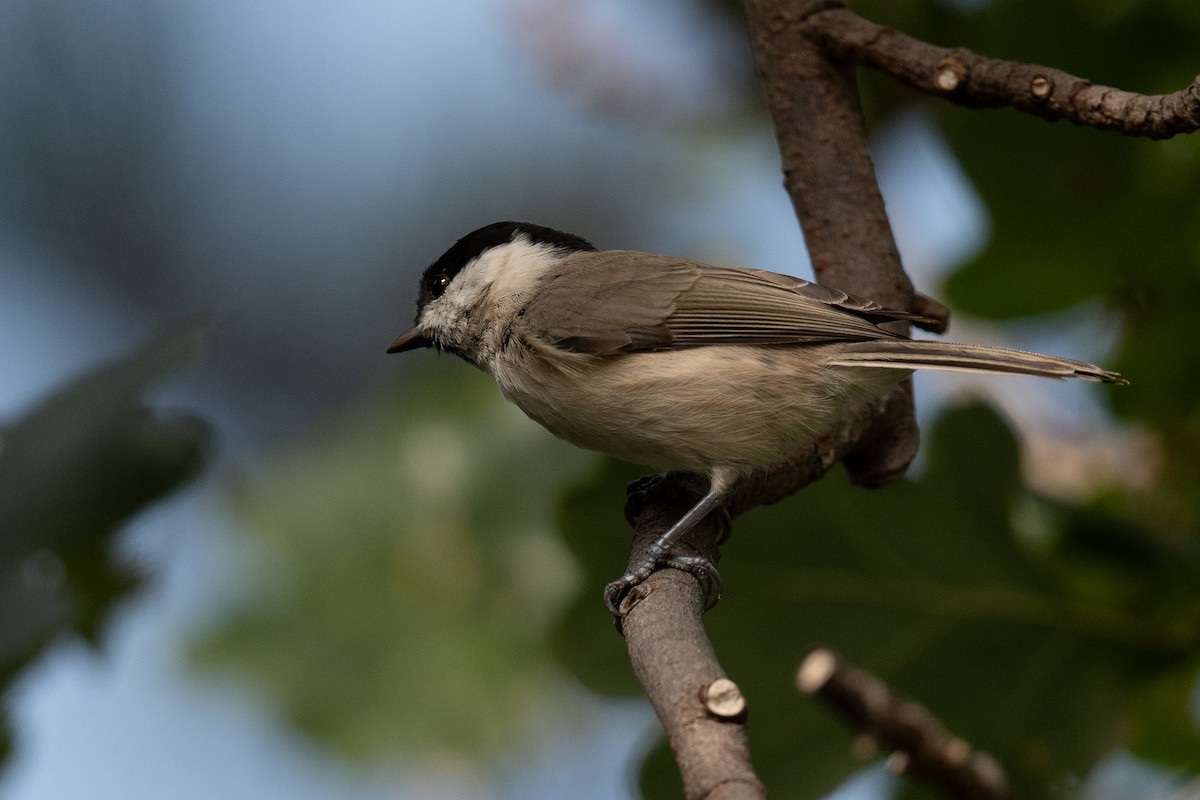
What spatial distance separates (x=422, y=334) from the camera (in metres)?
2.75

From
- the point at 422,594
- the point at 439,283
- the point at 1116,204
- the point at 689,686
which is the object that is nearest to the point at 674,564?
the point at 689,686

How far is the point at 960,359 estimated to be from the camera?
1996 millimetres

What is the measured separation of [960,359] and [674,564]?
0.59 meters

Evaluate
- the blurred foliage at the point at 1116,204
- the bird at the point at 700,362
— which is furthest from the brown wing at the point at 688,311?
the blurred foliage at the point at 1116,204

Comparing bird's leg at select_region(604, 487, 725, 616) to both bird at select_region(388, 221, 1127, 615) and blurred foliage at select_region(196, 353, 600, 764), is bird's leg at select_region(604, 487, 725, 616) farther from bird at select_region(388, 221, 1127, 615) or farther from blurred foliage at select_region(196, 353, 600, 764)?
blurred foliage at select_region(196, 353, 600, 764)

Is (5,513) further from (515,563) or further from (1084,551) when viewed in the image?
(1084,551)

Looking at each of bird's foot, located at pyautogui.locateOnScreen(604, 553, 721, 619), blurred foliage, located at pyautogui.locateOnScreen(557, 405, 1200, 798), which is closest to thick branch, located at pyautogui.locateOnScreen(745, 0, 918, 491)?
blurred foliage, located at pyautogui.locateOnScreen(557, 405, 1200, 798)

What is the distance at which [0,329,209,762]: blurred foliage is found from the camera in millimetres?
1675

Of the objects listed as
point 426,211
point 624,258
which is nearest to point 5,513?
point 624,258

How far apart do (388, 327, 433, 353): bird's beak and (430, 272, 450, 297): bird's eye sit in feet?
0.32

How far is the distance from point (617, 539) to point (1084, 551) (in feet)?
2.91

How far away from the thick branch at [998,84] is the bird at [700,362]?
39 cm

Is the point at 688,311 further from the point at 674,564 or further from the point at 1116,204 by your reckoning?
the point at 1116,204

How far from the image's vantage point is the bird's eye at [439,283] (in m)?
2.74
